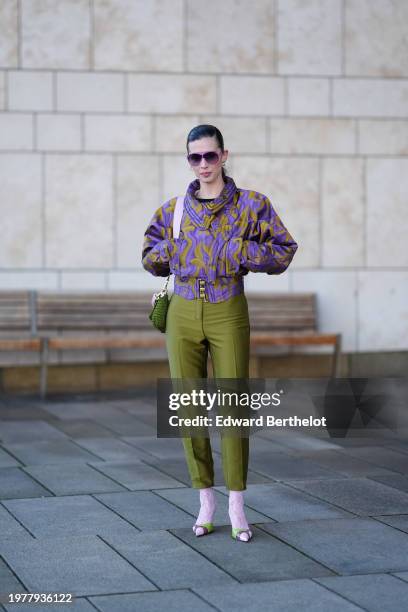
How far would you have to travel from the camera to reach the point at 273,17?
1204 cm

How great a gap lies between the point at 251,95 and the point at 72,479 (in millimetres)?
6280

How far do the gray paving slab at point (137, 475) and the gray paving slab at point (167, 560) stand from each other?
4.10ft

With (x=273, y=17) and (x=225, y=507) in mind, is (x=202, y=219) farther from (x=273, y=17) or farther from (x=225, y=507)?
(x=273, y=17)

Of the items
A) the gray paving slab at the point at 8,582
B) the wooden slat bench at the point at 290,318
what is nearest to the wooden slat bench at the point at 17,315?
the wooden slat bench at the point at 290,318

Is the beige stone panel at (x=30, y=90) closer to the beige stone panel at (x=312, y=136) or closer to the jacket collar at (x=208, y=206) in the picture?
the beige stone panel at (x=312, y=136)

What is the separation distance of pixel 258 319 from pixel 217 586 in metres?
7.49

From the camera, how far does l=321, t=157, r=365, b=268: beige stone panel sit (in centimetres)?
1221

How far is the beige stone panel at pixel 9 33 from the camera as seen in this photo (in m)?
11.5

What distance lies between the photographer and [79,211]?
11.7 metres

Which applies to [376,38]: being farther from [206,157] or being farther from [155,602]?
[155,602]

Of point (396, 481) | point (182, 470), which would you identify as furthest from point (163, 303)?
point (396, 481)

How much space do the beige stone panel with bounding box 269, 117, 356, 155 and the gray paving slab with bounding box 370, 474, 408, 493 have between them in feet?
19.3

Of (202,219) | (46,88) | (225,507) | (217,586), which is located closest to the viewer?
(217,586)

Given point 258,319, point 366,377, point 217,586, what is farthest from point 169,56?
point 217,586
